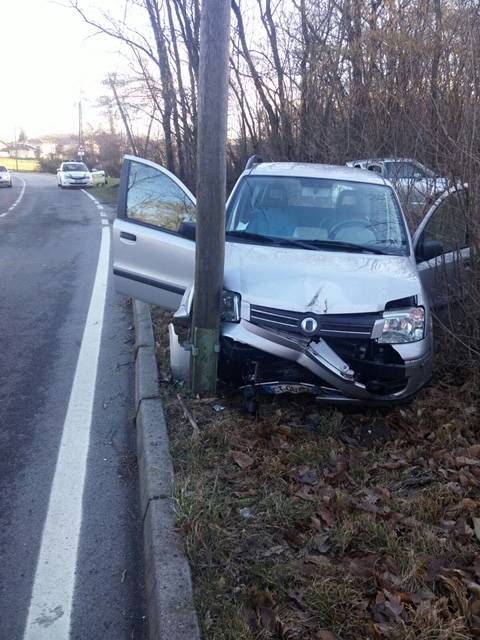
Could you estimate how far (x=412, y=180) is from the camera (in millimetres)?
6820

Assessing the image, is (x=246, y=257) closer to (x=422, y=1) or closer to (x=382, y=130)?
(x=382, y=130)

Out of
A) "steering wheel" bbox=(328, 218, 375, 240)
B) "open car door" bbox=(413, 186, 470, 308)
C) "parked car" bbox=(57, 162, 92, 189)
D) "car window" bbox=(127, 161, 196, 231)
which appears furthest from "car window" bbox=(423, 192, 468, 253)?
"parked car" bbox=(57, 162, 92, 189)

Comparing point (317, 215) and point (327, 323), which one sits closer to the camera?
point (327, 323)

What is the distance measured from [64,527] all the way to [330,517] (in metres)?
1.45

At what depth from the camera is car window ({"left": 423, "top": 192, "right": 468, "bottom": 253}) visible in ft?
18.1

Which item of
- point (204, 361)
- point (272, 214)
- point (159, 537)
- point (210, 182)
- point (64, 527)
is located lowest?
point (64, 527)

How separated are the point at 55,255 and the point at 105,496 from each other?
9.57 meters

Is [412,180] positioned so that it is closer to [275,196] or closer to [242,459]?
[275,196]

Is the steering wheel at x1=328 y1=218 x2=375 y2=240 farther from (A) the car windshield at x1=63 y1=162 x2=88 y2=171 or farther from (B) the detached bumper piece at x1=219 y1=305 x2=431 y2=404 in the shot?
(A) the car windshield at x1=63 y1=162 x2=88 y2=171

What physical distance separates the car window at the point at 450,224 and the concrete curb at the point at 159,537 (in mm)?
2821

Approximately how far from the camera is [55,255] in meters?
12.8

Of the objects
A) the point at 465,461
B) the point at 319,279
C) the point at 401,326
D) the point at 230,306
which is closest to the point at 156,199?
the point at 230,306

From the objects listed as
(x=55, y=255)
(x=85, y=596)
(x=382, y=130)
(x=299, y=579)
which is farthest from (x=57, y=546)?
(x=55, y=255)

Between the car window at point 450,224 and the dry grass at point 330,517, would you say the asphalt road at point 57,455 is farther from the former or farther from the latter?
the car window at point 450,224
